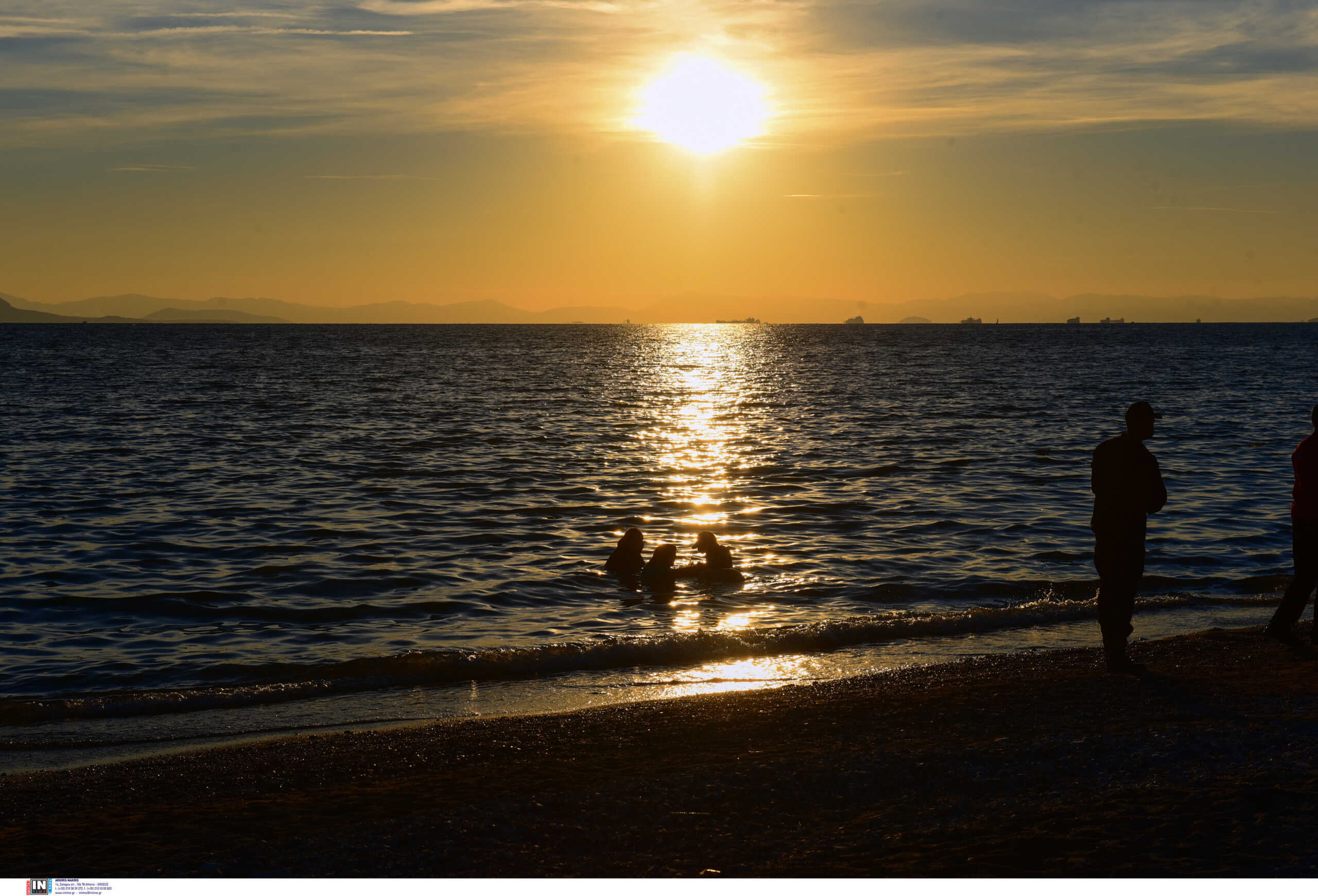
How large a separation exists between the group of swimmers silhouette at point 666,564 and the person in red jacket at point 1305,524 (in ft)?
22.5

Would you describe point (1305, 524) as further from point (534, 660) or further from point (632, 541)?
point (632, 541)

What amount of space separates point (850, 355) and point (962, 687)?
110 m

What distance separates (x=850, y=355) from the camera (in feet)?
381

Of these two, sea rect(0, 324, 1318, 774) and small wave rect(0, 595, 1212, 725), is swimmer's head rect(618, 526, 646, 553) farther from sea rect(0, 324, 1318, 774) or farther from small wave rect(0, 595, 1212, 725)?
small wave rect(0, 595, 1212, 725)

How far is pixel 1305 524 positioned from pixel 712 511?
41.0 ft

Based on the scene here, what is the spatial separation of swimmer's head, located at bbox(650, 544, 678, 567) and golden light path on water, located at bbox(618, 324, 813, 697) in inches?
24.8

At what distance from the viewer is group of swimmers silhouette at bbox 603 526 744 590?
14344 mm

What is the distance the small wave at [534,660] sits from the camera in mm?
9500

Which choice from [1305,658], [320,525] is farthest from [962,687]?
[320,525]

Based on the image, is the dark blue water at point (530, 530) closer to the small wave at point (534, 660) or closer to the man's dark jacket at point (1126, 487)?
the small wave at point (534, 660)

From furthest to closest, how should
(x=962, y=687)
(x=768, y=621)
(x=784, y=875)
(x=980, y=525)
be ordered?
(x=980, y=525) < (x=768, y=621) < (x=962, y=687) < (x=784, y=875)

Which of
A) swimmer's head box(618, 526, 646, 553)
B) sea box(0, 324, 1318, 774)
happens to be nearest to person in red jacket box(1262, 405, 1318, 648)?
sea box(0, 324, 1318, 774)

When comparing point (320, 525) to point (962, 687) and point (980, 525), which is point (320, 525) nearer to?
point (980, 525)

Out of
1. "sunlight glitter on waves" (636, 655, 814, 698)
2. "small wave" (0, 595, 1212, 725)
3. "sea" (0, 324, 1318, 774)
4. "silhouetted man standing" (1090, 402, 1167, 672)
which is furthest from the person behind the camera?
"sea" (0, 324, 1318, 774)
